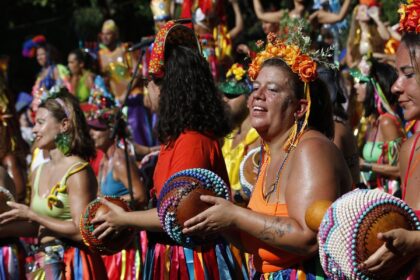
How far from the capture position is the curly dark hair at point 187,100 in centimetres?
524

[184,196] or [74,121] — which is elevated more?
[184,196]

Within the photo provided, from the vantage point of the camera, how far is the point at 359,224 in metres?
3.18

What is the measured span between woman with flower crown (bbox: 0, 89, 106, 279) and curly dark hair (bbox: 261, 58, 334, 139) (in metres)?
2.23

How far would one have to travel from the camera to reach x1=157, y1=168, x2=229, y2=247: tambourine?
3.84 meters

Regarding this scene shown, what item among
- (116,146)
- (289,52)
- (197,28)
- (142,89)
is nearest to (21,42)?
(142,89)

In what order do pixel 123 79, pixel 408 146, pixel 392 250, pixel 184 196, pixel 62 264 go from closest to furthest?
pixel 392 250 < pixel 184 196 < pixel 408 146 < pixel 62 264 < pixel 123 79

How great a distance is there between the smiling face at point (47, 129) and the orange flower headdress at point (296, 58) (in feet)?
8.13

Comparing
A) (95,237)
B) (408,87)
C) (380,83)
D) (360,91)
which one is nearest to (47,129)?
(95,237)

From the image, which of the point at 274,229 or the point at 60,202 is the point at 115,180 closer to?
the point at 60,202

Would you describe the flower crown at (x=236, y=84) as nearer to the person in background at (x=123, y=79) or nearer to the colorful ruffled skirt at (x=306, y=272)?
the colorful ruffled skirt at (x=306, y=272)

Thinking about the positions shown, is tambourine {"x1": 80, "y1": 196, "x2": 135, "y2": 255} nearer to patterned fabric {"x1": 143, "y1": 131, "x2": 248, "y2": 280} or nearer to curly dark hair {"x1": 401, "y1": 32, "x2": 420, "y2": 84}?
patterned fabric {"x1": 143, "y1": 131, "x2": 248, "y2": 280}

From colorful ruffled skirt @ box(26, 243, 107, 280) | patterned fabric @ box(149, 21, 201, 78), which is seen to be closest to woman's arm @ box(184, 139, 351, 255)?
patterned fabric @ box(149, 21, 201, 78)

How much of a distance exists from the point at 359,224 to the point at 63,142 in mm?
3674

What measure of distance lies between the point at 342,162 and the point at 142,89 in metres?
9.30
